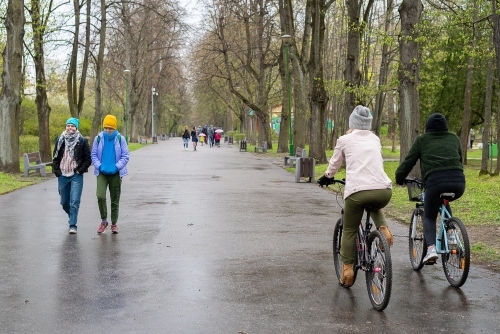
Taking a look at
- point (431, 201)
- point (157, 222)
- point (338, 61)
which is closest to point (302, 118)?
point (338, 61)

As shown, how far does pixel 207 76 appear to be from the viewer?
51.1m

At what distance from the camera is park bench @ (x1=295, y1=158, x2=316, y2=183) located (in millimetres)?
21359

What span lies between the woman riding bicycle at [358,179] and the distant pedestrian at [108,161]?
4.70 m

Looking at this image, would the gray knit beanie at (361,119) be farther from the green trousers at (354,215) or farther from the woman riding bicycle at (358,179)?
the green trousers at (354,215)

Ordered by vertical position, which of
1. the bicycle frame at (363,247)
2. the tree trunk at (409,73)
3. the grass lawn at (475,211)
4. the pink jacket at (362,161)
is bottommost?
the grass lawn at (475,211)

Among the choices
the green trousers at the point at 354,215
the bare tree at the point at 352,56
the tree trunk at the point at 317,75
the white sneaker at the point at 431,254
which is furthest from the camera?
the tree trunk at the point at 317,75

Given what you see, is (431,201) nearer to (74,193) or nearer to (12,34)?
(74,193)

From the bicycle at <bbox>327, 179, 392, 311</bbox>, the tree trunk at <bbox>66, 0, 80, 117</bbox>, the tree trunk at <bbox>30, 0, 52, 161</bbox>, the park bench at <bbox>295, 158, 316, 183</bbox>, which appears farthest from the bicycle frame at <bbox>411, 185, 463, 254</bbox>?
the tree trunk at <bbox>66, 0, 80, 117</bbox>

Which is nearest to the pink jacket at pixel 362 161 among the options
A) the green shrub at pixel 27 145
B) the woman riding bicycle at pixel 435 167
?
the woman riding bicycle at pixel 435 167

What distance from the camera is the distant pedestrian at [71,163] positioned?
1059 cm

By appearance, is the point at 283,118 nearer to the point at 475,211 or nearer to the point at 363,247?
the point at 475,211

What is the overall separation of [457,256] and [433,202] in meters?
0.59

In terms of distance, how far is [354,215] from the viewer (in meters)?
6.46

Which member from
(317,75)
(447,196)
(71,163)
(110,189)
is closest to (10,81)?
(317,75)
